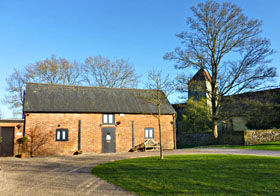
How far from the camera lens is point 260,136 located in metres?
25.0

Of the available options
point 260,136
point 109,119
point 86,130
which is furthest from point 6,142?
point 260,136

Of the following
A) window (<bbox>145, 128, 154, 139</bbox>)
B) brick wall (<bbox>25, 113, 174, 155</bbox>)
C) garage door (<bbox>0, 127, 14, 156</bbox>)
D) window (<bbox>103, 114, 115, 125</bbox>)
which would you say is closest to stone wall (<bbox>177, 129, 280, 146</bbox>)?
brick wall (<bbox>25, 113, 174, 155</bbox>)

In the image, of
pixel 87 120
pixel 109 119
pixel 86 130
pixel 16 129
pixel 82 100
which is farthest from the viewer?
pixel 82 100

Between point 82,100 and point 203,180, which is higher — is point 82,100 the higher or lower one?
the higher one

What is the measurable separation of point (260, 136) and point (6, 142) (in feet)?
80.1

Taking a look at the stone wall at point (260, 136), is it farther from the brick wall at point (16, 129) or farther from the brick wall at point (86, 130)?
the brick wall at point (16, 129)

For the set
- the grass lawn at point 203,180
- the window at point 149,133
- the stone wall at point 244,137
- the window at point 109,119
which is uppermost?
the window at point 109,119

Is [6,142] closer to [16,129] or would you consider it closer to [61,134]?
[16,129]

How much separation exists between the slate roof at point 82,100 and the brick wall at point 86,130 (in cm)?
54

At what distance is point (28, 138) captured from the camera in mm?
18828

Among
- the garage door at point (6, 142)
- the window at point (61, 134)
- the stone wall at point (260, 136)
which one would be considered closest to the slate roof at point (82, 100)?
the window at point (61, 134)

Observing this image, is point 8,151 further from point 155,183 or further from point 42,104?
point 155,183

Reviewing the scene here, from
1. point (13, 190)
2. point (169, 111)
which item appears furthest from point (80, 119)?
point (13, 190)

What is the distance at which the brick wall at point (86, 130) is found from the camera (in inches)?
760
